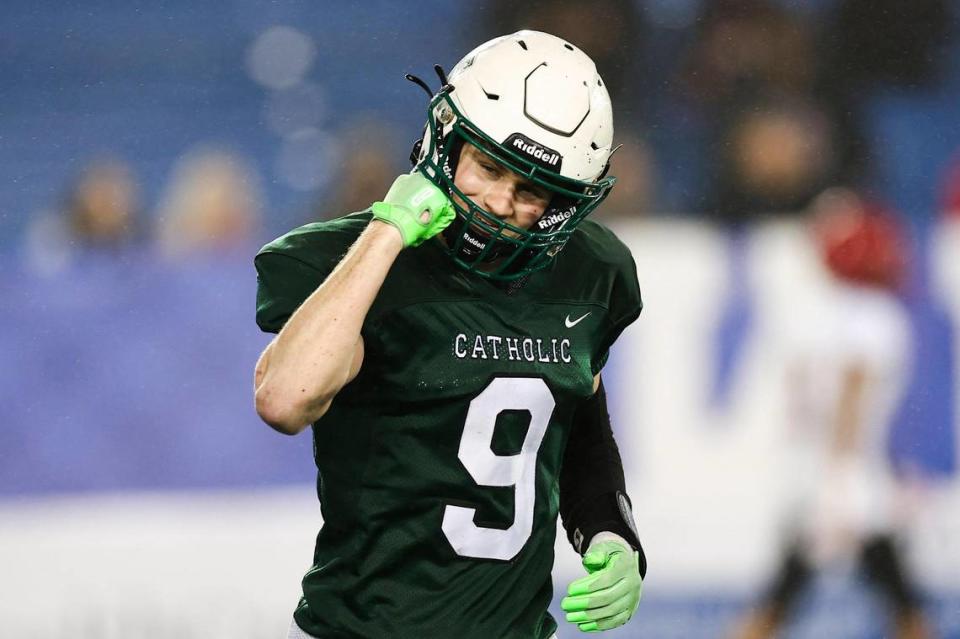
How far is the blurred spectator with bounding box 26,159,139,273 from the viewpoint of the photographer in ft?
10.5

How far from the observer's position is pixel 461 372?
1.49 m

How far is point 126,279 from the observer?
3170 mm

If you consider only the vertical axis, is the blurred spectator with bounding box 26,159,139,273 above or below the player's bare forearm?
A: above

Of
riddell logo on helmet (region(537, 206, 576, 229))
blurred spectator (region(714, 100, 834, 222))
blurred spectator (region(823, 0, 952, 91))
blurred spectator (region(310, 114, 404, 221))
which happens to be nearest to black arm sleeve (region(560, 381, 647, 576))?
riddell logo on helmet (region(537, 206, 576, 229))

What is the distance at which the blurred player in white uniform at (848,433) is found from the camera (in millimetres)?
2969

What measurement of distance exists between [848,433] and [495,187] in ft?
5.72

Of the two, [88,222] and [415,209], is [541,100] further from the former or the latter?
[88,222]

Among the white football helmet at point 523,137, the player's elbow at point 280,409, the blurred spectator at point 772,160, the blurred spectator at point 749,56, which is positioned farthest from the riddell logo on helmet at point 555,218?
the blurred spectator at point 749,56

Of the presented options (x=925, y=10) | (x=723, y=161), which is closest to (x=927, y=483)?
(x=723, y=161)

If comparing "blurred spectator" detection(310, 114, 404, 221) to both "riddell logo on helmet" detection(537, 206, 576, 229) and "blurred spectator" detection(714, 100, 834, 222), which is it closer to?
"blurred spectator" detection(714, 100, 834, 222)

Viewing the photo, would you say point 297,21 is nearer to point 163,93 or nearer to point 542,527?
point 163,93

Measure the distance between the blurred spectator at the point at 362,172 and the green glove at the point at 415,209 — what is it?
1.84m

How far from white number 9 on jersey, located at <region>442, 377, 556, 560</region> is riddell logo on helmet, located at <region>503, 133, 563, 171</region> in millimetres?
242

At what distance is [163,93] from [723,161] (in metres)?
1.41
